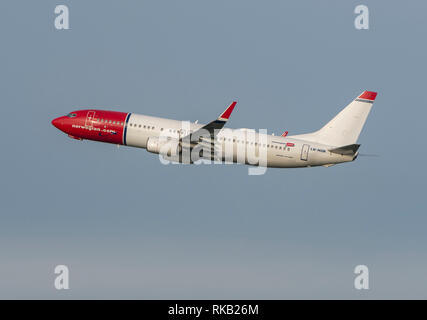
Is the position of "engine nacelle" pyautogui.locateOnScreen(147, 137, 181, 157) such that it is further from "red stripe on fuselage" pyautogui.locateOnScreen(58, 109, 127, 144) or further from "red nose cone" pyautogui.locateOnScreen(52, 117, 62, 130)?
"red nose cone" pyautogui.locateOnScreen(52, 117, 62, 130)

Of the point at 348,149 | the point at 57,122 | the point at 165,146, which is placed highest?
the point at 57,122

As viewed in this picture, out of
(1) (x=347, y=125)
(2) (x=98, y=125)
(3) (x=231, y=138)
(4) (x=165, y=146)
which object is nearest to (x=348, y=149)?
(1) (x=347, y=125)

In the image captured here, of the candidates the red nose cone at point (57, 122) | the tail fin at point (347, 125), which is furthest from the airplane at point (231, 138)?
the red nose cone at point (57, 122)

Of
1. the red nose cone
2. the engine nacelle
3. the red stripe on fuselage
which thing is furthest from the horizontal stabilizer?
the red nose cone

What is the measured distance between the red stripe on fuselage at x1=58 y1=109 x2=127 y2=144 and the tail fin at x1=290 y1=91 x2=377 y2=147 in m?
22.6

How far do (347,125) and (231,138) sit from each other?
49.5 feet

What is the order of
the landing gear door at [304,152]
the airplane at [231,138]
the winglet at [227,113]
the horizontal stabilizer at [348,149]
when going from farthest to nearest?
the landing gear door at [304,152]
the airplane at [231,138]
the horizontal stabilizer at [348,149]
the winglet at [227,113]

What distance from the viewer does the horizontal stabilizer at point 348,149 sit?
72688 mm

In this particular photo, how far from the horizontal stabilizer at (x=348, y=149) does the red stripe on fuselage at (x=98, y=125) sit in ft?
85.6

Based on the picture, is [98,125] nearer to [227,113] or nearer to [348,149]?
[227,113]

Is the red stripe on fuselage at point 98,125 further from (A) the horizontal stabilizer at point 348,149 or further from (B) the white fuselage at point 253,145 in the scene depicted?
(A) the horizontal stabilizer at point 348,149

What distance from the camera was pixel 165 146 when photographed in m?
74.5
